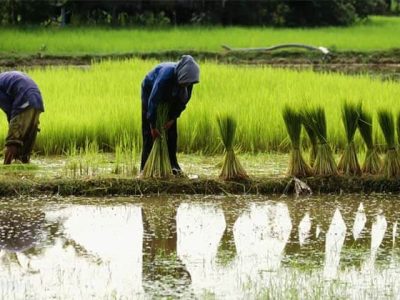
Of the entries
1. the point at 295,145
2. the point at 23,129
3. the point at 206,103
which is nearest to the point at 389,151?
the point at 295,145

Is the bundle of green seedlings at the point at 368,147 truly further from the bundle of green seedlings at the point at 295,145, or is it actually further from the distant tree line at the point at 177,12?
the distant tree line at the point at 177,12

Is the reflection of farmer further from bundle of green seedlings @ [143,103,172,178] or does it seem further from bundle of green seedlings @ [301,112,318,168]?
bundle of green seedlings @ [301,112,318,168]

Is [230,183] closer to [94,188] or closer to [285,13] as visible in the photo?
[94,188]

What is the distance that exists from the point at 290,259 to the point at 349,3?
59.2 feet

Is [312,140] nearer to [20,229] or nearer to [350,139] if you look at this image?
[350,139]

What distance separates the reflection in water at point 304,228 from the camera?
5.68m

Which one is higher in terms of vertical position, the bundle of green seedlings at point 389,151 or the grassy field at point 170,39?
the bundle of green seedlings at point 389,151


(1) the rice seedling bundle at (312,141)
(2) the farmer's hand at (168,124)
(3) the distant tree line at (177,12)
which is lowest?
(3) the distant tree line at (177,12)

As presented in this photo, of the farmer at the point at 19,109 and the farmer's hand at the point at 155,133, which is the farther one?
the farmer at the point at 19,109

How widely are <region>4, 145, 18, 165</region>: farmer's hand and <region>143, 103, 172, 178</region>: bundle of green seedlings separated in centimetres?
102

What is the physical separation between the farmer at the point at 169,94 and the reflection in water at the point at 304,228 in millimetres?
1101

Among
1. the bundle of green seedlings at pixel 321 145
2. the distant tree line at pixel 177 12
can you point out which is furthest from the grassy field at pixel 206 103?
the distant tree line at pixel 177 12

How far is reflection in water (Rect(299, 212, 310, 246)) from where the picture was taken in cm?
568

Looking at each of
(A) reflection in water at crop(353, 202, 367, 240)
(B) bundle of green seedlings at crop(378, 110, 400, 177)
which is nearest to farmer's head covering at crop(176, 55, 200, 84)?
(A) reflection in water at crop(353, 202, 367, 240)
